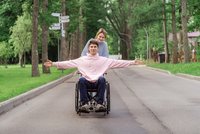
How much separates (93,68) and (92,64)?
0.31 feet

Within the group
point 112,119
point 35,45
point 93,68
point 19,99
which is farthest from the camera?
point 35,45

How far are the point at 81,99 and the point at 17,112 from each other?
199 cm

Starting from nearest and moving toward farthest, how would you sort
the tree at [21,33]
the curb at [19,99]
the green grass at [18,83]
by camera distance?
the curb at [19,99] < the green grass at [18,83] < the tree at [21,33]

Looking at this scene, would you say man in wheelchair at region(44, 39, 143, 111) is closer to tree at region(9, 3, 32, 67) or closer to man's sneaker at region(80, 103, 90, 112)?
man's sneaker at region(80, 103, 90, 112)

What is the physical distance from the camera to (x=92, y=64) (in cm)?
1114

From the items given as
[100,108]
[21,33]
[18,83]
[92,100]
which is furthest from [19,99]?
[21,33]

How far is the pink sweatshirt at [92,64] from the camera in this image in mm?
11078

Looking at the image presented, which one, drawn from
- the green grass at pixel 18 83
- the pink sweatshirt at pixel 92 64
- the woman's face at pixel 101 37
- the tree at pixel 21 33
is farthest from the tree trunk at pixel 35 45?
the tree at pixel 21 33

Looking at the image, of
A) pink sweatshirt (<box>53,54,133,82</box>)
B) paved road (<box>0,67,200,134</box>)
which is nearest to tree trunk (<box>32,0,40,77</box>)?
paved road (<box>0,67,200,134</box>)

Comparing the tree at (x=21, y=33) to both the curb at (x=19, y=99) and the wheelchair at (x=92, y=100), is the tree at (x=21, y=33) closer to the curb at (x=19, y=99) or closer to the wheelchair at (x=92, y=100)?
the curb at (x=19, y=99)

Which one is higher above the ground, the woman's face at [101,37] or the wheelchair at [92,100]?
the woman's face at [101,37]

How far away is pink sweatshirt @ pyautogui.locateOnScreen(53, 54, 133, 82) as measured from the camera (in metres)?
11.1

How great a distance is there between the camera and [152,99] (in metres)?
15.3

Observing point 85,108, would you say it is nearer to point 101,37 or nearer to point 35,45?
point 101,37
